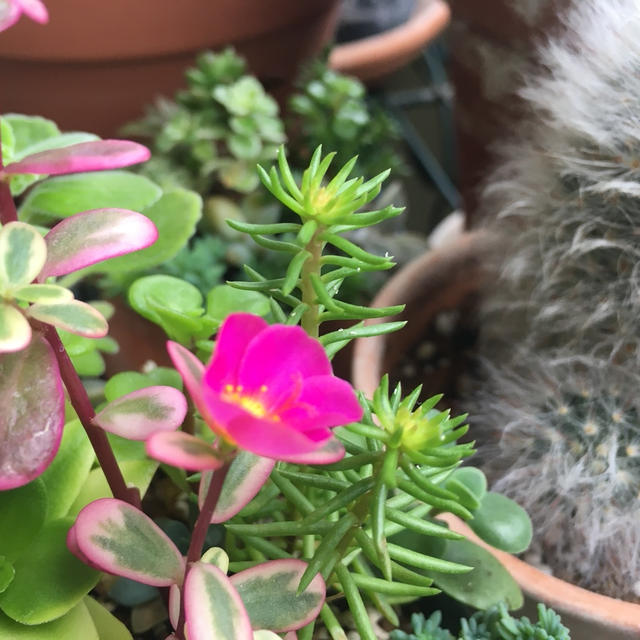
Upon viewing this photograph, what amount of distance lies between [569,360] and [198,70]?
1.98 ft

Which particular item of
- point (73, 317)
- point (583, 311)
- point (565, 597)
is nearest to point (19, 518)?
point (73, 317)

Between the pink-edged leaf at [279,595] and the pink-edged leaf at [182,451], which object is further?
the pink-edged leaf at [279,595]

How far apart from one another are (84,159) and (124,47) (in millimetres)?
672

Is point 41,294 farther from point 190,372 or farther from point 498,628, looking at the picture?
point 498,628

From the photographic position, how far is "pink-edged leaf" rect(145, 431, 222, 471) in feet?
0.96

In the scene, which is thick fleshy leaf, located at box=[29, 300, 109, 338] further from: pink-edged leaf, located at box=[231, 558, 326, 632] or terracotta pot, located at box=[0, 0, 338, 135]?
terracotta pot, located at box=[0, 0, 338, 135]

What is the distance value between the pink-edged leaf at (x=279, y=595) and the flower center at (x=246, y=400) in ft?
0.38

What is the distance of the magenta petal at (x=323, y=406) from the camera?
12.7 inches

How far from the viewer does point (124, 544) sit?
1.23 feet

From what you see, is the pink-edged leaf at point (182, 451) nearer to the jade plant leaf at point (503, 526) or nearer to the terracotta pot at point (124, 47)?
the jade plant leaf at point (503, 526)

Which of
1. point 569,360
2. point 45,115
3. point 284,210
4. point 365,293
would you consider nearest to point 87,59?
point 45,115

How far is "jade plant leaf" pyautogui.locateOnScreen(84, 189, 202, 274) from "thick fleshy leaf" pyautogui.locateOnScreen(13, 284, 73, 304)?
22 cm

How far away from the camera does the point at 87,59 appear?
97cm

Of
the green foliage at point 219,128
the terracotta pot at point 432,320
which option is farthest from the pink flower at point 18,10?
the green foliage at point 219,128
